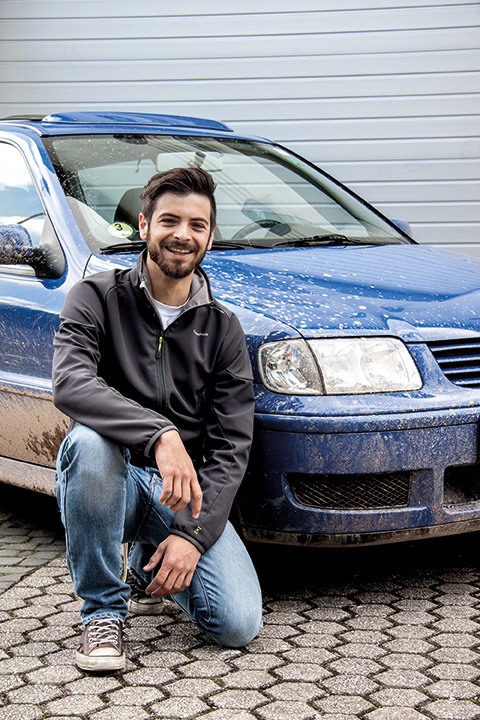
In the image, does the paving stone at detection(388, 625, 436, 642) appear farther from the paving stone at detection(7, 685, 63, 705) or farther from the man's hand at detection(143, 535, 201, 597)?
the paving stone at detection(7, 685, 63, 705)

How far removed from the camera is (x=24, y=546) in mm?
3684

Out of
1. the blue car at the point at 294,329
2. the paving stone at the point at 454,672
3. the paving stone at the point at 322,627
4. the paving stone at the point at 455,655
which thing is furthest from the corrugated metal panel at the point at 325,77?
the paving stone at the point at 454,672

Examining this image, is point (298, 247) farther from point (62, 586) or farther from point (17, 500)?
point (17, 500)

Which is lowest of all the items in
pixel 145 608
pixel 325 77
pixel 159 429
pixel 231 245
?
pixel 145 608

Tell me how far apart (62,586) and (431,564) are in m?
1.27

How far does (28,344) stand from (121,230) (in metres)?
0.51

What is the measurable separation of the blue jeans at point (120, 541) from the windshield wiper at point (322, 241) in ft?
4.00

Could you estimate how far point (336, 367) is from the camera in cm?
271

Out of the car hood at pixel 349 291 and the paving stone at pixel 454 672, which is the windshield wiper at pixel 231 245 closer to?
the car hood at pixel 349 291

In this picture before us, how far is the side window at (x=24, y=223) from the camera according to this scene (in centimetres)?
330

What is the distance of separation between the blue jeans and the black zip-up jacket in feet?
0.32

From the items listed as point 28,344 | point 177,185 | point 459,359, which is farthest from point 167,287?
point 459,359

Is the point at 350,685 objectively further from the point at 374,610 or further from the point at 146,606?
the point at 146,606

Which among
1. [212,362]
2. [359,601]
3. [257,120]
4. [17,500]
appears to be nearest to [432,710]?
[359,601]
